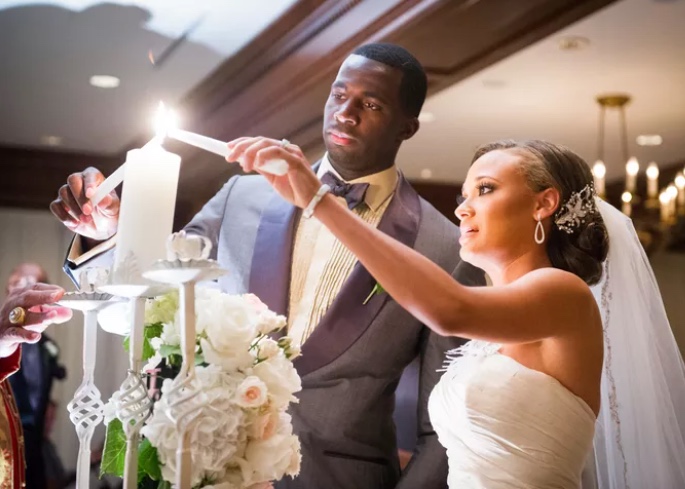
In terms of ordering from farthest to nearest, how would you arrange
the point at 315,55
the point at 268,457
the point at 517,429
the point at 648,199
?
the point at 648,199
the point at 315,55
the point at 517,429
the point at 268,457

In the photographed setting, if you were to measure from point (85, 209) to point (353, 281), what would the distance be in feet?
2.04

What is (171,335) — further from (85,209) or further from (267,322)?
(85,209)

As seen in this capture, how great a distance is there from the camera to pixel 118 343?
7.86m

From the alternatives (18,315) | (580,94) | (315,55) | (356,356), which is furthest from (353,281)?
(580,94)

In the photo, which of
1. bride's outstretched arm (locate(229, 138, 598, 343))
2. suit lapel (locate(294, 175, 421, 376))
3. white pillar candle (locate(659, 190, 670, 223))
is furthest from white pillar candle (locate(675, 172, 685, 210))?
bride's outstretched arm (locate(229, 138, 598, 343))

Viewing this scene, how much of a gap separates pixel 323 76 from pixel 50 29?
1738 millimetres

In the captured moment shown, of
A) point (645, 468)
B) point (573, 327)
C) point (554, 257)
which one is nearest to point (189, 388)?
point (573, 327)

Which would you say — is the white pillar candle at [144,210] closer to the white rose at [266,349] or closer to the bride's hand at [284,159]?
the bride's hand at [284,159]

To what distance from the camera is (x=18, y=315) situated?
69.9 inches

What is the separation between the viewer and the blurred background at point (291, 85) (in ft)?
15.8

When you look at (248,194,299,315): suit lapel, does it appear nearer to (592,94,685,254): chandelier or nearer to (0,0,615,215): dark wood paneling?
(0,0,615,215): dark wood paneling

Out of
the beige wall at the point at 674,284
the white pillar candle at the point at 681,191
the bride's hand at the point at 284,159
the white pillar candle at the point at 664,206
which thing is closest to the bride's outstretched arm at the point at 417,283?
the bride's hand at the point at 284,159

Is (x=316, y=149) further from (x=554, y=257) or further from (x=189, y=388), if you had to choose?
(x=189, y=388)

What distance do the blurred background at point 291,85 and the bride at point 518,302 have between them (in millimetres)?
560
